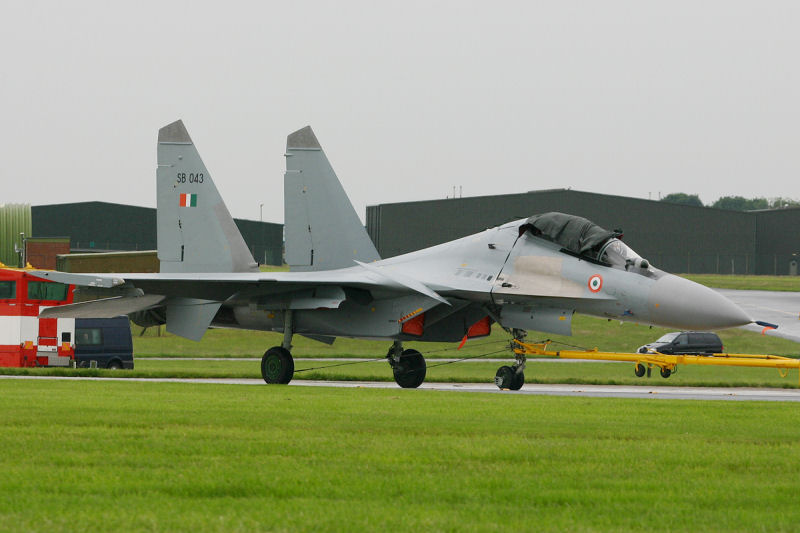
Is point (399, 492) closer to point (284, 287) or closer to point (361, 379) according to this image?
point (284, 287)

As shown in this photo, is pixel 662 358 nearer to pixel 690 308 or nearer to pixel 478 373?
pixel 690 308

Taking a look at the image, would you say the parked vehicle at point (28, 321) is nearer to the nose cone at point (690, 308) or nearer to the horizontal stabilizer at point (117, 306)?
the horizontal stabilizer at point (117, 306)

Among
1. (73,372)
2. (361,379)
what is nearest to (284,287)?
(361,379)

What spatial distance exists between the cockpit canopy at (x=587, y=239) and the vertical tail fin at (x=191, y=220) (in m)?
7.82

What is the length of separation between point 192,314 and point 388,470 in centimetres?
1492

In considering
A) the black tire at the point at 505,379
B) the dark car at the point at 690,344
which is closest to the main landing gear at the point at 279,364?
the black tire at the point at 505,379

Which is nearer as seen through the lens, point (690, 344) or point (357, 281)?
point (357, 281)

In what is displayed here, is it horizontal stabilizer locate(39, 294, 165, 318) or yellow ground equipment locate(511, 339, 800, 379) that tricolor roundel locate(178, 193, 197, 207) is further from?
yellow ground equipment locate(511, 339, 800, 379)

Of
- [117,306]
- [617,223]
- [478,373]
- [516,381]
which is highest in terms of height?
[617,223]

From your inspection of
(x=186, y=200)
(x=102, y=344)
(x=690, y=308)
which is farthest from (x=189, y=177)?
(x=102, y=344)

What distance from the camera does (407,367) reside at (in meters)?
22.0

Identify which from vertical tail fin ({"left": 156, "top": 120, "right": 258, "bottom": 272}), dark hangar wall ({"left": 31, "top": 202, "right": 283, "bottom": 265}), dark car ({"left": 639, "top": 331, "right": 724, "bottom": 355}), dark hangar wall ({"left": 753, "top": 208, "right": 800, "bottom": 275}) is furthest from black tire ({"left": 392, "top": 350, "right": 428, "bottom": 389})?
dark hangar wall ({"left": 31, "top": 202, "right": 283, "bottom": 265})

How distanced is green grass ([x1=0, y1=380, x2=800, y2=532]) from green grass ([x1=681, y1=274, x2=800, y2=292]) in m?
54.3

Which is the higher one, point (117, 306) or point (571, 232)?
point (571, 232)
